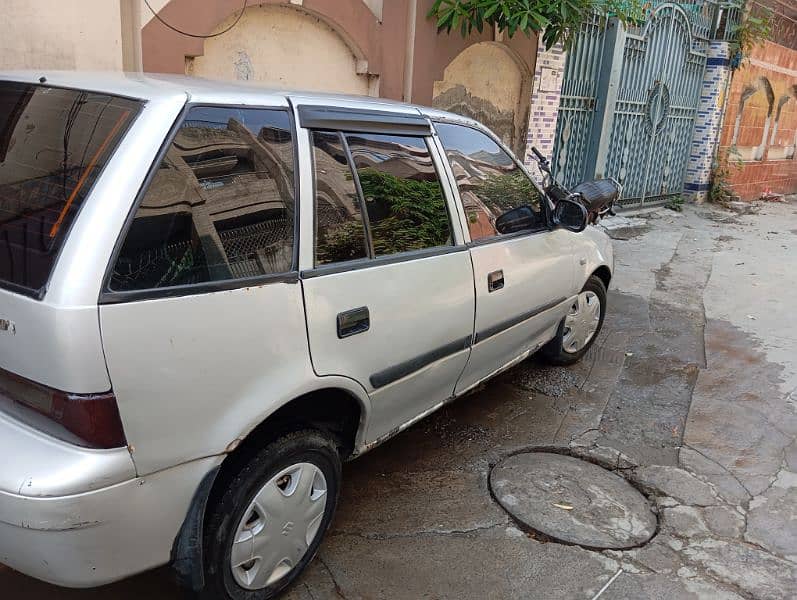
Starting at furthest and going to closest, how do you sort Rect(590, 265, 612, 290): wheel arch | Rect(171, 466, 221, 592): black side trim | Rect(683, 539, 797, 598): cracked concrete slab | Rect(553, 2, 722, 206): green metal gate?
Rect(553, 2, 722, 206): green metal gate
Rect(590, 265, 612, 290): wheel arch
Rect(683, 539, 797, 598): cracked concrete slab
Rect(171, 466, 221, 592): black side trim

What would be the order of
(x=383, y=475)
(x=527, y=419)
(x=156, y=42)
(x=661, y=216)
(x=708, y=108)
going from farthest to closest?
(x=708, y=108) → (x=661, y=216) → (x=156, y=42) → (x=527, y=419) → (x=383, y=475)

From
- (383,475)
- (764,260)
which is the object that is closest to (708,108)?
(764,260)

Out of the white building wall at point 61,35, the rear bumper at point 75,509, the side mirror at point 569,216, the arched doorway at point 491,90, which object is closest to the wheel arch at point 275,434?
the rear bumper at point 75,509

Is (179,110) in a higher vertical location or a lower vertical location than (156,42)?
lower

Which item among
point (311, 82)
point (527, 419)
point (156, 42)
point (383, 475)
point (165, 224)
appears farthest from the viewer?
point (311, 82)

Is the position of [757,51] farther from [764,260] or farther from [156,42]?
[156,42]

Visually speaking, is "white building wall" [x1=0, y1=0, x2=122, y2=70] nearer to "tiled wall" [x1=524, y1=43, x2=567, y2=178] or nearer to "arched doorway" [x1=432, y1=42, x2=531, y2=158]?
"arched doorway" [x1=432, y1=42, x2=531, y2=158]

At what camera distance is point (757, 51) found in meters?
13.5

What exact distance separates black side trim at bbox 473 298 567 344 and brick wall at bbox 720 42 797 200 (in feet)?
36.9

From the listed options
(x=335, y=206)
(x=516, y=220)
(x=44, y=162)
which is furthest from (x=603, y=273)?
(x=44, y=162)

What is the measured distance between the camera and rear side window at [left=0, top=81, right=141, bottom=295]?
1964mm

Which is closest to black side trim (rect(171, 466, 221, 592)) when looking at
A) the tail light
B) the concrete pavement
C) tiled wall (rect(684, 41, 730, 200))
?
the tail light

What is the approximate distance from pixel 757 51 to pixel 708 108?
185 cm

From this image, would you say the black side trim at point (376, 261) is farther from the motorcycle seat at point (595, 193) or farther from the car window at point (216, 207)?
the motorcycle seat at point (595, 193)
